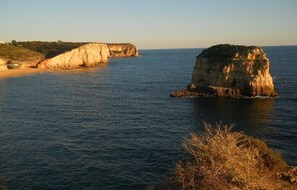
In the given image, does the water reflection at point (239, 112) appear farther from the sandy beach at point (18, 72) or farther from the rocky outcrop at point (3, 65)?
the rocky outcrop at point (3, 65)

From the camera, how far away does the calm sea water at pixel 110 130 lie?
131 feet

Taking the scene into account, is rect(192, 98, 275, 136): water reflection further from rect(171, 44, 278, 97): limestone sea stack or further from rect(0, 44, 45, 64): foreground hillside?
rect(0, 44, 45, 64): foreground hillside

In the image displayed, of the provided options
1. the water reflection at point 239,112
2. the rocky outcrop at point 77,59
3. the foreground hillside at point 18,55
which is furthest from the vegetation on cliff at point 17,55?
the water reflection at point 239,112

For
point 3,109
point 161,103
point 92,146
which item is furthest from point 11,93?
point 92,146

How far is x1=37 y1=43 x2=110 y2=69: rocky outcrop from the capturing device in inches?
6432

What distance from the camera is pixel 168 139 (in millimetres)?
52031

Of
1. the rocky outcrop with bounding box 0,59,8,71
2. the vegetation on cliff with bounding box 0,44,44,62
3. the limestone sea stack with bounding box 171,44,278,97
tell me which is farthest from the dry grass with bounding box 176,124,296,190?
the vegetation on cliff with bounding box 0,44,44,62

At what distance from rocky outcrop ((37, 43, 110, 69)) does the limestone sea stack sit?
90353 mm

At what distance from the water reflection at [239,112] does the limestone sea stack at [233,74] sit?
4.38 meters

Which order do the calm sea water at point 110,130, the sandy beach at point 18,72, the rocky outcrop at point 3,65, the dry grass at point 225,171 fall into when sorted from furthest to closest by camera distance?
1. the rocky outcrop at point 3,65
2. the sandy beach at point 18,72
3. the calm sea water at point 110,130
4. the dry grass at point 225,171

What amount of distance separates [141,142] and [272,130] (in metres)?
21.1

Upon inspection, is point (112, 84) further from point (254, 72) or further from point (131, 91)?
point (254, 72)

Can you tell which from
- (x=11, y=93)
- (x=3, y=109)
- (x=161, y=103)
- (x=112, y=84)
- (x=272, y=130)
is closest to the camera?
(x=272, y=130)

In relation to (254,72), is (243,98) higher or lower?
lower
